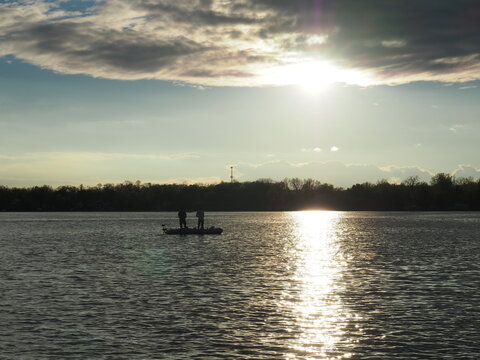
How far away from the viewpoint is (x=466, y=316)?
2552 cm

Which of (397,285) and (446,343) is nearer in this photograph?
(446,343)

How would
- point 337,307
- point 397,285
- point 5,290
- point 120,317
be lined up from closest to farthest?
point 120,317 → point 337,307 → point 5,290 → point 397,285

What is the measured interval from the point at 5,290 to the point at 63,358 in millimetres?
15804

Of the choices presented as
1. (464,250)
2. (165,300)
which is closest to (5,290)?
(165,300)

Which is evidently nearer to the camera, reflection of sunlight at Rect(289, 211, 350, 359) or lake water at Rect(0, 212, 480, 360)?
reflection of sunlight at Rect(289, 211, 350, 359)

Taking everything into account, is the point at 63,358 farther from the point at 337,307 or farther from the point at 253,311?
the point at 337,307

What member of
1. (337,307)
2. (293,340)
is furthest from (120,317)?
(337,307)

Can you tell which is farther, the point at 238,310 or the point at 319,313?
the point at 238,310

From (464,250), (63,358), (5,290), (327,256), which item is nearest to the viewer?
(63,358)

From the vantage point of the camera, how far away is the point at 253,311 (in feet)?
86.7

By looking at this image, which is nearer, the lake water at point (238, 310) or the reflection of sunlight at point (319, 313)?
the reflection of sunlight at point (319, 313)

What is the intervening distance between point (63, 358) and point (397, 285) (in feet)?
73.8

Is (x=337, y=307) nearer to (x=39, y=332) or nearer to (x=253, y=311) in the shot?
(x=253, y=311)

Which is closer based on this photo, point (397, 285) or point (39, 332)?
point (39, 332)
